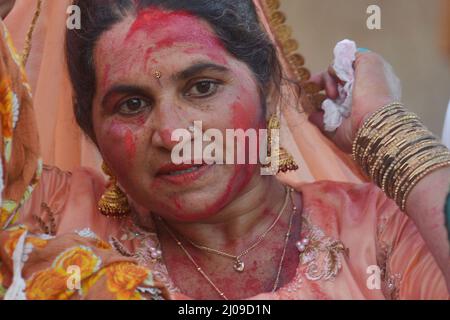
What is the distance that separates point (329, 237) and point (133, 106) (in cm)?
47

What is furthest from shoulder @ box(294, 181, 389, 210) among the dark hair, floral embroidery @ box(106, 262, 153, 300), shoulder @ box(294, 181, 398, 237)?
floral embroidery @ box(106, 262, 153, 300)

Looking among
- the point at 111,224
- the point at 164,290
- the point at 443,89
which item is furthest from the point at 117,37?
the point at 443,89

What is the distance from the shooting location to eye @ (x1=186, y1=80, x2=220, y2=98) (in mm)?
1789

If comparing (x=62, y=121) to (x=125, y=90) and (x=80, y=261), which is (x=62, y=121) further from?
(x=80, y=261)

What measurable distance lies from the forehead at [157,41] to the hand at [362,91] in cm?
31

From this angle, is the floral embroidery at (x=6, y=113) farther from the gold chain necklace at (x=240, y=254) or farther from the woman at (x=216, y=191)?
the gold chain necklace at (x=240, y=254)

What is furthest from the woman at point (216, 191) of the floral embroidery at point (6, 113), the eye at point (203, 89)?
the floral embroidery at point (6, 113)

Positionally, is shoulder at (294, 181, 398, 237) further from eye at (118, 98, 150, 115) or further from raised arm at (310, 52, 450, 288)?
eye at (118, 98, 150, 115)

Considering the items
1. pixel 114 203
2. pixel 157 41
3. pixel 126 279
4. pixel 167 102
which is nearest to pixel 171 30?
pixel 157 41

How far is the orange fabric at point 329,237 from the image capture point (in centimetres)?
175

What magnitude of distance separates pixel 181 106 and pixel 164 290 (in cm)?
36

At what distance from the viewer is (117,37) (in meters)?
1.80

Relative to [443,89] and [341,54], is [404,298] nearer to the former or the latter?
[341,54]

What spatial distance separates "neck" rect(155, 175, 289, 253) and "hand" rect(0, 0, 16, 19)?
0.55 m
